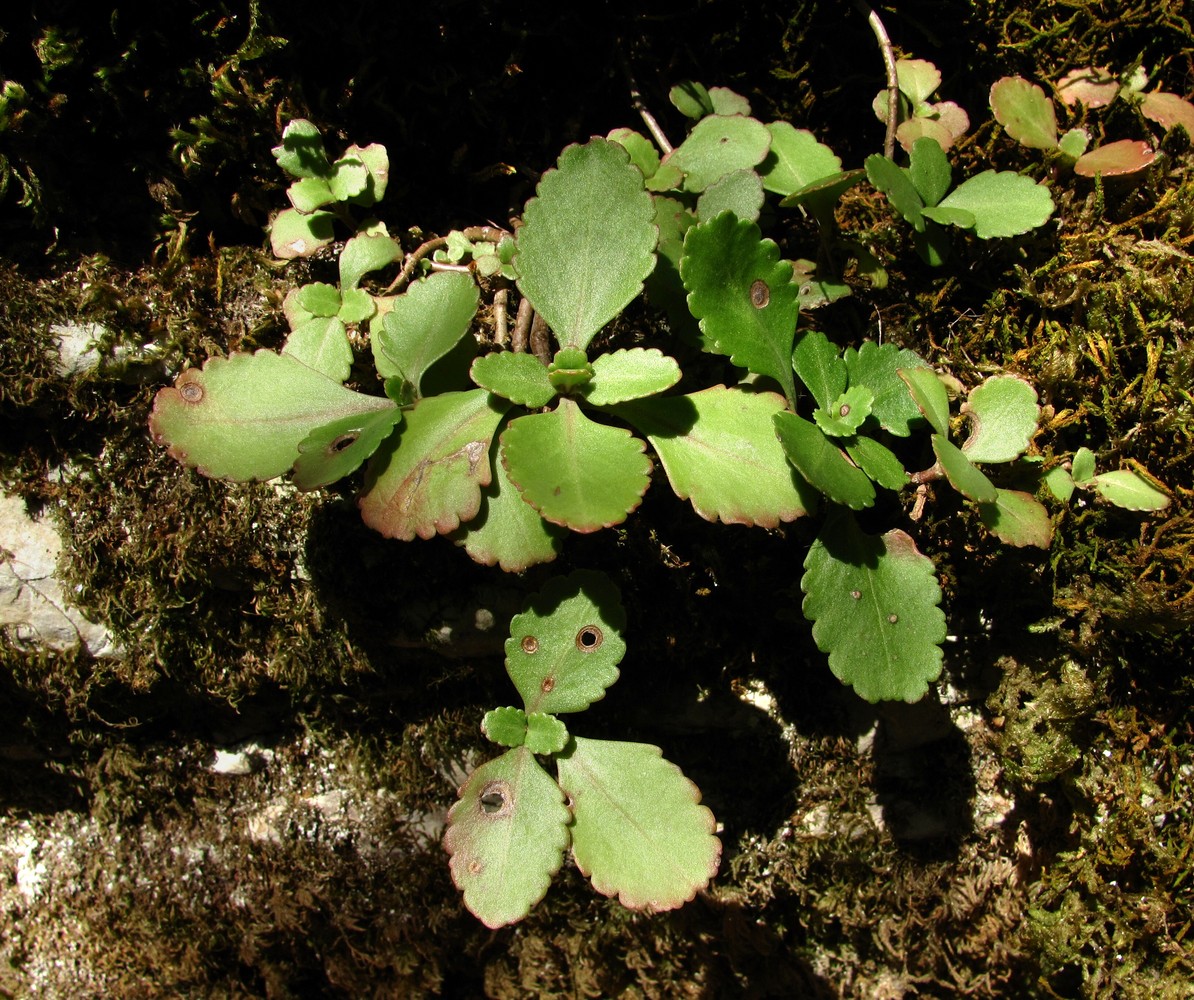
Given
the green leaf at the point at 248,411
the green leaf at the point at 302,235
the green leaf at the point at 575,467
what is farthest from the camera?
the green leaf at the point at 302,235

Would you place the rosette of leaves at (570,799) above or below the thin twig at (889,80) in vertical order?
below

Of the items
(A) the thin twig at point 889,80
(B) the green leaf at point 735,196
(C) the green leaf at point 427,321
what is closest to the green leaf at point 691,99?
(B) the green leaf at point 735,196

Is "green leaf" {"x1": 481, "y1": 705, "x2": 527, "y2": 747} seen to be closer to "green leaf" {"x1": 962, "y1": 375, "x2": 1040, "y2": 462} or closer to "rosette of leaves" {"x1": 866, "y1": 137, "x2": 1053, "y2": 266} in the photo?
"green leaf" {"x1": 962, "y1": 375, "x2": 1040, "y2": 462}

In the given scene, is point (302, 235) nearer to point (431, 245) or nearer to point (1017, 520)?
point (431, 245)

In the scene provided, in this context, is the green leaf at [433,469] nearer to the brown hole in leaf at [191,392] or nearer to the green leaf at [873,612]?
the brown hole in leaf at [191,392]

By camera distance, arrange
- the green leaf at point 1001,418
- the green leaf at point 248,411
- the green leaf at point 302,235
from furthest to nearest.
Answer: the green leaf at point 302,235, the green leaf at point 1001,418, the green leaf at point 248,411

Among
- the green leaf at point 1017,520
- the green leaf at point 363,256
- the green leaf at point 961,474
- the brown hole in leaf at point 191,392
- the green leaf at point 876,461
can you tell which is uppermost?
the green leaf at point 363,256
